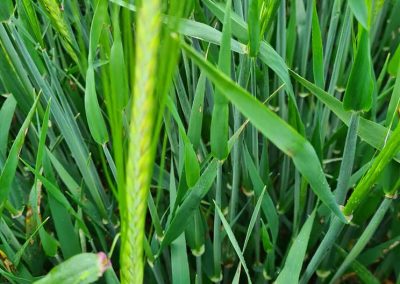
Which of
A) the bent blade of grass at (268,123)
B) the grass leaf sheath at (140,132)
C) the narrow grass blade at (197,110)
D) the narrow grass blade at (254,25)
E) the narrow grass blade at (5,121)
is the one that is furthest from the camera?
the narrow grass blade at (5,121)

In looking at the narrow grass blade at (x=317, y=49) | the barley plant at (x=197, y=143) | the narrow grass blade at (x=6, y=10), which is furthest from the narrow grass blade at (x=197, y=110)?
the narrow grass blade at (x=6, y=10)

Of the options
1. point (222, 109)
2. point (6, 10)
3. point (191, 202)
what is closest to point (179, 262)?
point (191, 202)

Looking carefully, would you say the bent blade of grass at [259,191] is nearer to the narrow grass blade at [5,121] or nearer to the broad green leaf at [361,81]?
the broad green leaf at [361,81]

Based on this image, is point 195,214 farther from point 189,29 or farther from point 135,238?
point 135,238

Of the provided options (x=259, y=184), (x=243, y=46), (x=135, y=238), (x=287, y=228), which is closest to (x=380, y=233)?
(x=287, y=228)

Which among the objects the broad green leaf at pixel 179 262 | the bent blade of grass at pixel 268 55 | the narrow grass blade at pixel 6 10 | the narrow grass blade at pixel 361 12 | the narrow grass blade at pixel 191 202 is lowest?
the broad green leaf at pixel 179 262

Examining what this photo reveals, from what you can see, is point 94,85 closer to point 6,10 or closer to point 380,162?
point 6,10

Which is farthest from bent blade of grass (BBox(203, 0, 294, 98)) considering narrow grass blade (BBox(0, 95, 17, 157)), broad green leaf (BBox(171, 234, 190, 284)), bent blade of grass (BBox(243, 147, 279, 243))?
narrow grass blade (BBox(0, 95, 17, 157))
